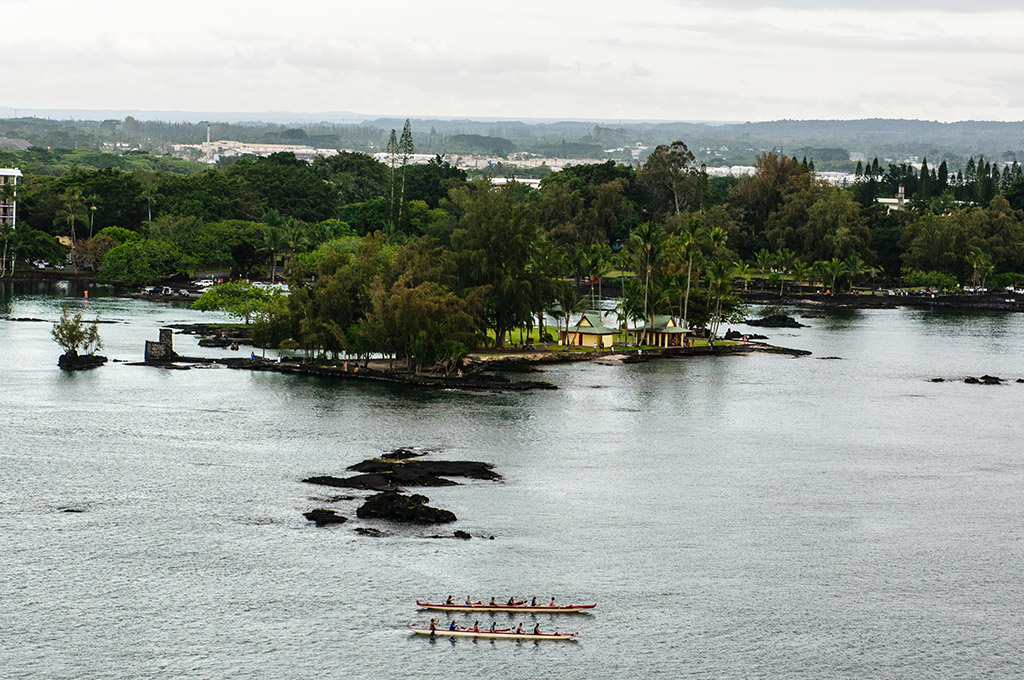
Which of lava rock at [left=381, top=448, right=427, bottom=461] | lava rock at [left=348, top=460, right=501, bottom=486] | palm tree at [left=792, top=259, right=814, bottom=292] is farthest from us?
palm tree at [left=792, top=259, right=814, bottom=292]

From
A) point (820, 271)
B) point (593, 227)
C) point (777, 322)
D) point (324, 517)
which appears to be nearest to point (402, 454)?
point (324, 517)

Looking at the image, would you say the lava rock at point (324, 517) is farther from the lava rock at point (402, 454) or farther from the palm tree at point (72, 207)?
the palm tree at point (72, 207)

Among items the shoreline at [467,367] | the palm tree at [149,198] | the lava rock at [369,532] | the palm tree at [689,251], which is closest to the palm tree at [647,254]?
the palm tree at [689,251]

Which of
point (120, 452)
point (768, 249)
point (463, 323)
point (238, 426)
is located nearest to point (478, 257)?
point (463, 323)

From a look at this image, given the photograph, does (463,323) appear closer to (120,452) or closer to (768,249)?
(120,452)

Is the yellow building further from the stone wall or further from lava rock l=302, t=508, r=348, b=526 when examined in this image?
lava rock l=302, t=508, r=348, b=526

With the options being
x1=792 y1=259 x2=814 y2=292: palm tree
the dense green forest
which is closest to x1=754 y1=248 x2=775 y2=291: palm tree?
the dense green forest

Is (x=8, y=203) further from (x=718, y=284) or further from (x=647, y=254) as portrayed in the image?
(x=718, y=284)
